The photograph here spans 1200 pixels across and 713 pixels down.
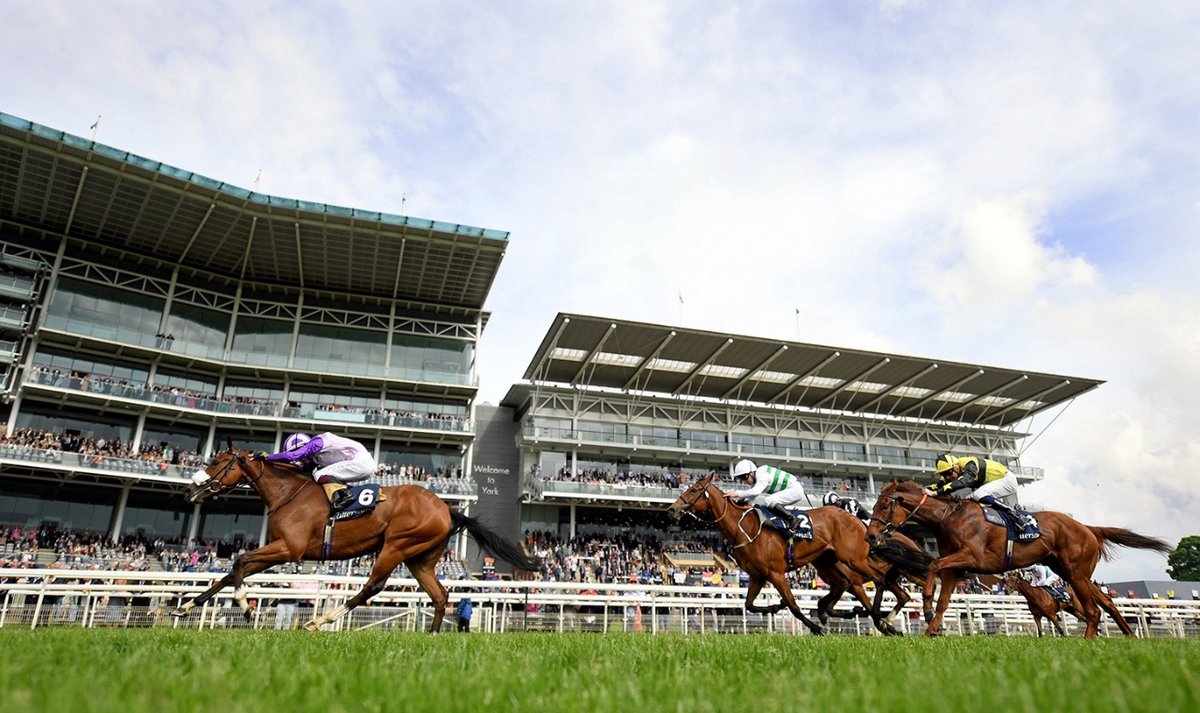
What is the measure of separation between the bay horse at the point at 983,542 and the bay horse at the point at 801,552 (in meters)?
0.79

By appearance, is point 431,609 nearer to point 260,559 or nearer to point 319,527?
point 319,527

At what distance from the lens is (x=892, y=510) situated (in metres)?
9.89

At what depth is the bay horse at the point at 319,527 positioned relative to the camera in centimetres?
824

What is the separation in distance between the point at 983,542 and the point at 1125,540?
3099 mm

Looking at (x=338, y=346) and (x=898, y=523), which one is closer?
(x=898, y=523)

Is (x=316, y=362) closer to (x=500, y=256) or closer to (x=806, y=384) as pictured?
(x=500, y=256)

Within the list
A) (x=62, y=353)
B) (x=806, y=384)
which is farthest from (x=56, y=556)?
(x=806, y=384)

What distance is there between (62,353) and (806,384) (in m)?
39.3

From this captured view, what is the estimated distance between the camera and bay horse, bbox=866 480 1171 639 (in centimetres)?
922

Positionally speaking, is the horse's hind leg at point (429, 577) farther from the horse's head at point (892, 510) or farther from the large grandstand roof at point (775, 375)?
the large grandstand roof at point (775, 375)

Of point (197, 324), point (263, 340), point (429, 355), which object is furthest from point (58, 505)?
point (429, 355)

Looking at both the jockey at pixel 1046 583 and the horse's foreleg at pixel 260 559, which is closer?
the horse's foreleg at pixel 260 559

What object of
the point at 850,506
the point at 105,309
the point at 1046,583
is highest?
the point at 105,309

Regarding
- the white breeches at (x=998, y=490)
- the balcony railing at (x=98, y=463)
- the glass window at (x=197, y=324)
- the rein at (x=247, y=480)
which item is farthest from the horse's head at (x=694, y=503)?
the glass window at (x=197, y=324)
